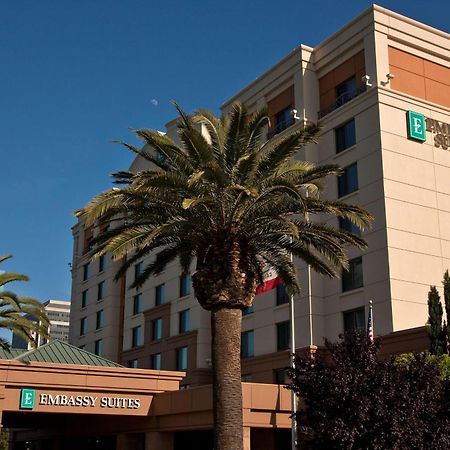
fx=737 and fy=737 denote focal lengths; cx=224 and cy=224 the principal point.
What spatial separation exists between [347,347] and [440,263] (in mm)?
19644

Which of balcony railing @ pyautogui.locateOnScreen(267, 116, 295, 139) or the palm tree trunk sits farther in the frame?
balcony railing @ pyautogui.locateOnScreen(267, 116, 295, 139)

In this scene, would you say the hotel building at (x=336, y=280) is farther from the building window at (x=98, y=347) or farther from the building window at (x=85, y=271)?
the building window at (x=85, y=271)

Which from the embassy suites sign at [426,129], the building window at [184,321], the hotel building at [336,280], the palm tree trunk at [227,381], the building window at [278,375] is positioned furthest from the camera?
the building window at [184,321]

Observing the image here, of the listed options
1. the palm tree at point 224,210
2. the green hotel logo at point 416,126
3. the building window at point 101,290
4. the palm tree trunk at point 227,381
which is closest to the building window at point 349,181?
the green hotel logo at point 416,126

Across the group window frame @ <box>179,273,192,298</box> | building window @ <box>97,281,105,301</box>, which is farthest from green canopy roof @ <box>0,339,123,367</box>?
building window @ <box>97,281,105,301</box>

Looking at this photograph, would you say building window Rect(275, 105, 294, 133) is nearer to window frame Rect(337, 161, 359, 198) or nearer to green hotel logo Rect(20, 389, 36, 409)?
window frame Rect(337, 161, 359, 198)

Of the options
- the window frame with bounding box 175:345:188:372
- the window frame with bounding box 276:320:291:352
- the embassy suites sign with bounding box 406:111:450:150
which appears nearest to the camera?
the embassy suites sign with bounding box 406:111:450:150

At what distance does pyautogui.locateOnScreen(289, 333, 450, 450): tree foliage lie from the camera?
20.2 m

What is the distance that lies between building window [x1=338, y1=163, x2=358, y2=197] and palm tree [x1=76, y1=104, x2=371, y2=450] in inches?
628

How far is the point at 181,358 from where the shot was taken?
54.3 metres

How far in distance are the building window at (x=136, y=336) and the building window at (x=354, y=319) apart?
25565mm

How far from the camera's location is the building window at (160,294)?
191 ft

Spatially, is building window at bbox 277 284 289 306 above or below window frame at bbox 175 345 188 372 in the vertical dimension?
above

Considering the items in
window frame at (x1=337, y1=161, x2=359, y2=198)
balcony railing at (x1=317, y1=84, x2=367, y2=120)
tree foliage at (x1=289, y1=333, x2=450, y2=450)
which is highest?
balcony railing at (x1=317, y1=84, x2=367, y2=120)
